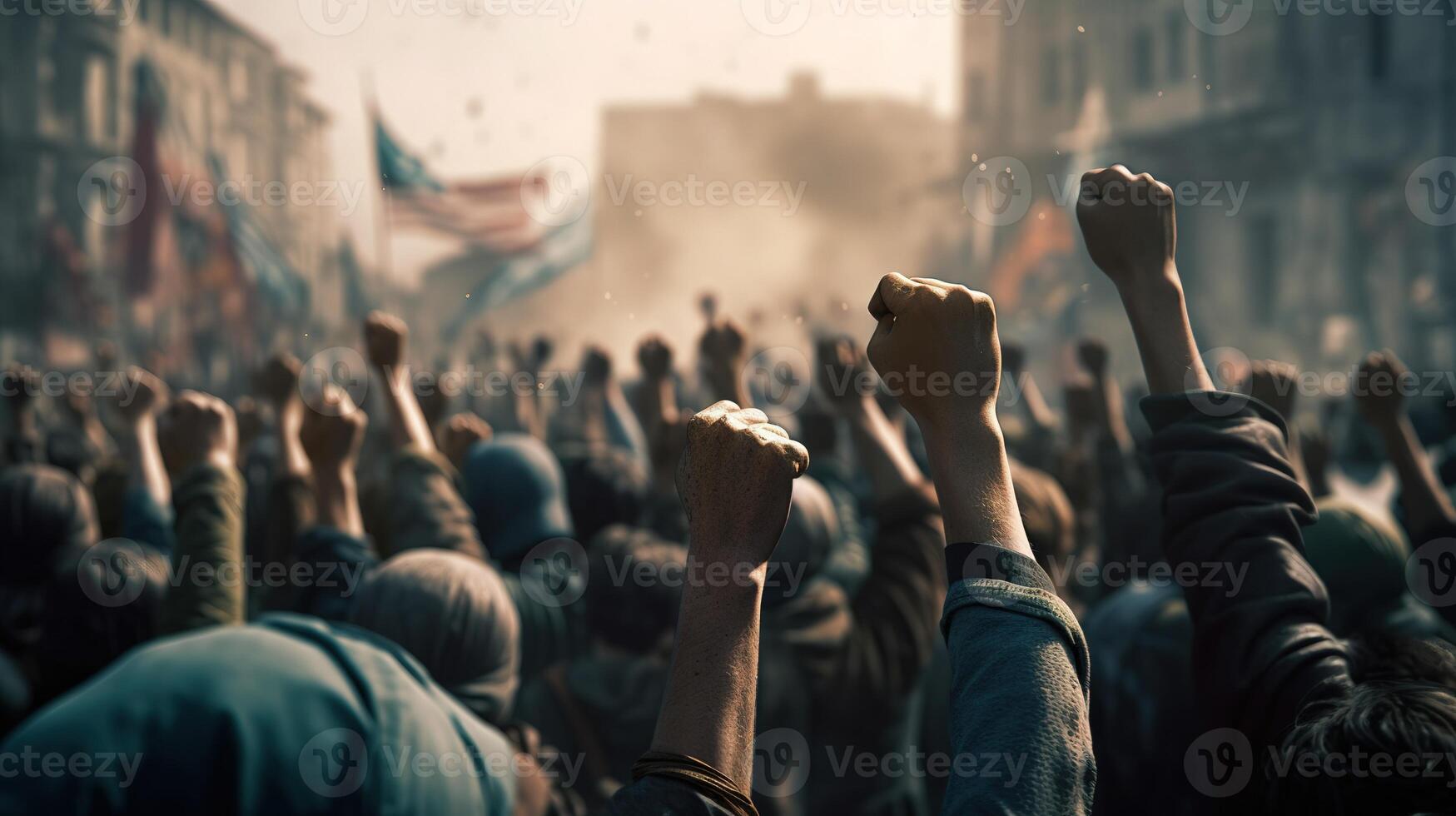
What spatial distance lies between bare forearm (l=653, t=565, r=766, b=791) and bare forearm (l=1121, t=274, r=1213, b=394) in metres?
0.86

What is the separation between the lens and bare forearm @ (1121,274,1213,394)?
1.68m

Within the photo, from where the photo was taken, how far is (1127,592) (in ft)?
9.93

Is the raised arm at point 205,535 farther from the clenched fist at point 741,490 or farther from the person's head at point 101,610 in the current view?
the clenched fist at point 741,490

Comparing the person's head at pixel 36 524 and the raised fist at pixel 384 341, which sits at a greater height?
the raised fist at pixel 384 341

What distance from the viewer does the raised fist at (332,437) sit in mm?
2797

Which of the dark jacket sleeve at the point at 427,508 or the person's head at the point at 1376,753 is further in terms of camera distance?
the dark jacket sleeve at the point at 427,508

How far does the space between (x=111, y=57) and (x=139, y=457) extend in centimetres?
2306

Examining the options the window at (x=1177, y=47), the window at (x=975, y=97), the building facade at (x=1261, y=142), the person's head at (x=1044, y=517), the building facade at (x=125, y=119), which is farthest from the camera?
the window at (x=975, y=97)

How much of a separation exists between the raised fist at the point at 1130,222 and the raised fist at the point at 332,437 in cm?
184

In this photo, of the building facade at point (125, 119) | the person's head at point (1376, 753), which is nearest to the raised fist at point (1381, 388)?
the person's head at point (1376, 753)

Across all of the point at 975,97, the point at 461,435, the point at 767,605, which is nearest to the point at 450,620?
the point at 767,605

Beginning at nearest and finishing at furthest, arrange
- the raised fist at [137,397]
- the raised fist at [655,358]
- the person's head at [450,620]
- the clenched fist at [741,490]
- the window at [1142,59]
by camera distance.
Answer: the clenched fist at [741,490]
the person's head at [450,620]
the raised fist at [137,397]
the raised fist at [655,358]
the window at [1142,59]

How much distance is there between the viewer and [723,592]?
3.70 feet

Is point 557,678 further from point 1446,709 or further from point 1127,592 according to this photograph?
point 1446,709
